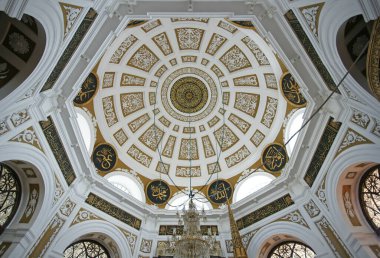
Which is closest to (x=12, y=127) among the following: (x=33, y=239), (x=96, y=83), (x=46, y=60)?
(x=46, y=60)

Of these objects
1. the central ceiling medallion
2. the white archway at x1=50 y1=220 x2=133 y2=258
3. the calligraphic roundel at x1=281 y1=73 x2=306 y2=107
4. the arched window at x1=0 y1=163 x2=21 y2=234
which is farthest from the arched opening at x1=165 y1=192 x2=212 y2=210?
the arched window at x1=0 y1=163 x2=21 y2=234

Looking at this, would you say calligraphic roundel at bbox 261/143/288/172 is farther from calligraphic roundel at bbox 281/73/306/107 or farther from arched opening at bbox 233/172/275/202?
calligraphic roundel at bbox 281/73/306/107

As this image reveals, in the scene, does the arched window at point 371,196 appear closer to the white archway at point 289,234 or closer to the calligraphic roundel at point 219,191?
the white archway at point 289,234

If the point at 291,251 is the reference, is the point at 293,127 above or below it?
above

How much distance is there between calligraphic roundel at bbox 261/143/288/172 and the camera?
11360 mm

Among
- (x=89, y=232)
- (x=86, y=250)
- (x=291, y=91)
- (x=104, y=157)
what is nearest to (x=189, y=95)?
(x=104, y=157)

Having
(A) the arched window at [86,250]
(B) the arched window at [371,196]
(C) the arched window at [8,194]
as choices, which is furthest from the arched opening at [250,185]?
(C) the arched window at [8,194]

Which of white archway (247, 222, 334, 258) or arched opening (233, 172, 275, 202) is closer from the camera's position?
white archway (247, 222, 334, 258)

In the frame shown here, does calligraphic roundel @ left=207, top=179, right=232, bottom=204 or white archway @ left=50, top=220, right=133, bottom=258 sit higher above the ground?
calligraphic roundel @ left=207, top=179, right=232, bottom=204

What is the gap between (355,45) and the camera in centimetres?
642

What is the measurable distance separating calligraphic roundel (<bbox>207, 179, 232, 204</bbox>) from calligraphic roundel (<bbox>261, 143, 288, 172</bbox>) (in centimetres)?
200

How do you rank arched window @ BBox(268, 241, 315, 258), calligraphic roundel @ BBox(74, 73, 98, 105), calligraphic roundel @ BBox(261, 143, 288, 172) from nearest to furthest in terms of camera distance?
1. arched window @ BBox(268, 241, 315, 258)
2. calligraphic roundel @ BBox(74, 73, 98, 105)
3. calligraphic roundel @ BBox(261, 143, 288, 172)

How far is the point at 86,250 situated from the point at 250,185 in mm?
7163

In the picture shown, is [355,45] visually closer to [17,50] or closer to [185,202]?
[17,50]
